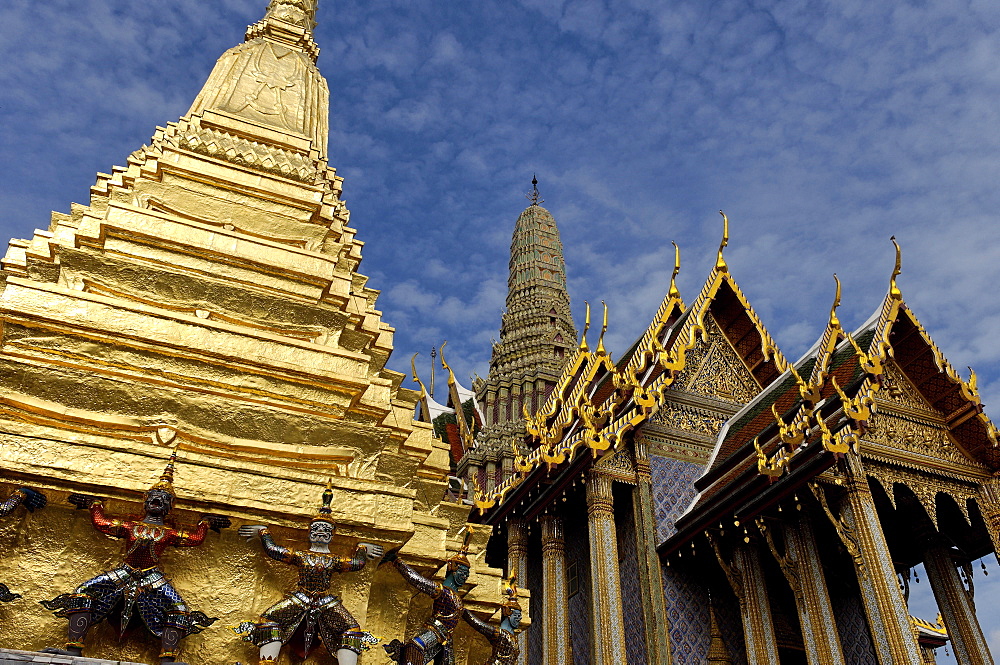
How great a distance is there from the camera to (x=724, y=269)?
10.8m

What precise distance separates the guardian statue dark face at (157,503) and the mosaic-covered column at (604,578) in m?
5.83

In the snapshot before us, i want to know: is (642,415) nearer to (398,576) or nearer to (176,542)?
(398,576)

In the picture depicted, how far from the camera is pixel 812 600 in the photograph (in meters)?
7.61

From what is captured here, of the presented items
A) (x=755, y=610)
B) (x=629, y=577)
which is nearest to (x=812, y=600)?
(x=755, y=610)

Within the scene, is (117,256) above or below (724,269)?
below

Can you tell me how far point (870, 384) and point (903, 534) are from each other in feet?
8.47

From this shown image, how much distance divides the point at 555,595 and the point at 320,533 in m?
6.67

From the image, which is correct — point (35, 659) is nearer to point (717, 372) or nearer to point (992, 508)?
point (992, 508)

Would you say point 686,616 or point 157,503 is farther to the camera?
point 686,616

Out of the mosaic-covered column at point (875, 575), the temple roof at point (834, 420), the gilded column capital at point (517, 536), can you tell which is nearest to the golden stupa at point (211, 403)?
the temple roof at point (834, 420)

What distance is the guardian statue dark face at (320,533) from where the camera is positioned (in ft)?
11.3

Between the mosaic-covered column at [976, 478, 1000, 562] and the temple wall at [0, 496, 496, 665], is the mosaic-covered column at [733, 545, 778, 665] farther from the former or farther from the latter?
the temple wall at [0, 496, 496, 665]

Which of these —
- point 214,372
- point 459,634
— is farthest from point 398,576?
point 214,372

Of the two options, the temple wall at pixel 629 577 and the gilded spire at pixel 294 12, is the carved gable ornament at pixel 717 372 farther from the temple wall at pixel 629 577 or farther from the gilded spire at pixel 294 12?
the gilded spire at pixel 294 12
